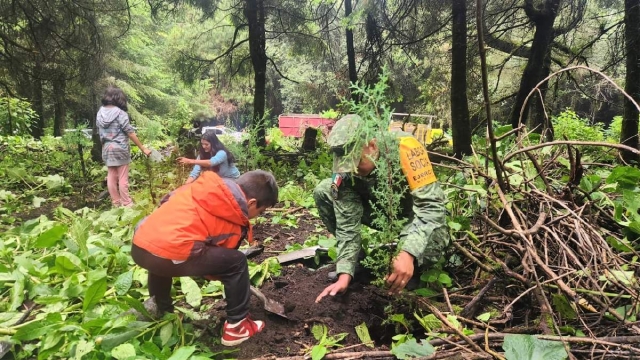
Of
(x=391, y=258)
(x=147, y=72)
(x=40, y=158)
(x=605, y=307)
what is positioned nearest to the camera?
(x=605, y=307)

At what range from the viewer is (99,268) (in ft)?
8.80

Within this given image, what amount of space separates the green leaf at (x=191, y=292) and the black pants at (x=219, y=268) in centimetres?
32

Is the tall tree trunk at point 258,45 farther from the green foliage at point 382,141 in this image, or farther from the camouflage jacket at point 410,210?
the green foliage at point 382,141

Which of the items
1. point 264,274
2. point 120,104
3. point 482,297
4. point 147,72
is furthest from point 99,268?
point 147,72

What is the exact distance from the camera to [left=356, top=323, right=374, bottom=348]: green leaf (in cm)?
194

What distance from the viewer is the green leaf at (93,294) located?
2098 mm

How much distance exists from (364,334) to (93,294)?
1365 mm

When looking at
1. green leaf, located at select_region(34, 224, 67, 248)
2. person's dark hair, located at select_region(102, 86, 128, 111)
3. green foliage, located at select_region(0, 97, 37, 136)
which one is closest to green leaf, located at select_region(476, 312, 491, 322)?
green leaf, located at select_region(34, 224, 67, 248)

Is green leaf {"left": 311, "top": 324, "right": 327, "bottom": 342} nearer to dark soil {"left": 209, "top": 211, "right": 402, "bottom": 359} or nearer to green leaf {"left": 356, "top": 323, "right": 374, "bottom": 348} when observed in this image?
dark soil {"left": 209, "top": 211, "right": 402, "bottom": 359}

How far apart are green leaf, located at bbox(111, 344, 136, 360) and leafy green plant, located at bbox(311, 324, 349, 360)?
76 cm

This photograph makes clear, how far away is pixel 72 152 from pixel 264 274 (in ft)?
21.2

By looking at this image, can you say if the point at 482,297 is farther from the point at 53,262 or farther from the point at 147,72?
the point at 147,72

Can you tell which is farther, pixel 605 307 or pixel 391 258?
pixel 391 258

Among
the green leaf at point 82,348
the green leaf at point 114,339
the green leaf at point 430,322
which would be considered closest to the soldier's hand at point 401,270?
the green leaf at point 430,322
